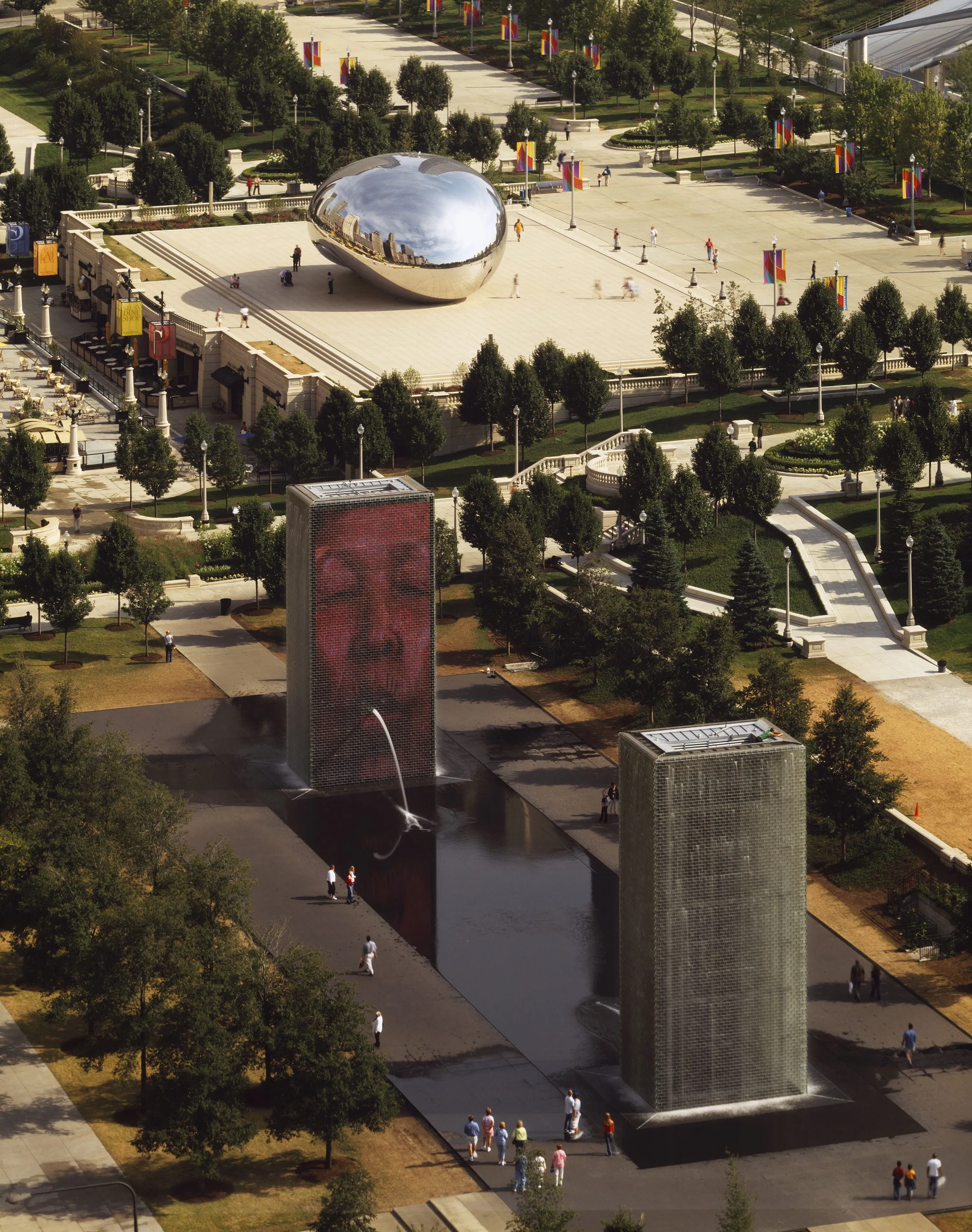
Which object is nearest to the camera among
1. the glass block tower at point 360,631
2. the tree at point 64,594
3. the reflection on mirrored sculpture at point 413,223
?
the glass block tower at point 360,631

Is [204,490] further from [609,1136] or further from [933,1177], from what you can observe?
[933,1177]

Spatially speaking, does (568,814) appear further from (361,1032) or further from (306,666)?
(361,1032)

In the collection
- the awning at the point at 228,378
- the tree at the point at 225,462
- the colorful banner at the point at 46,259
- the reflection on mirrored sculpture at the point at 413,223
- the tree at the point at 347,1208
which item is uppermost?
the reflection on mirrored sculpture at the point at 413,223

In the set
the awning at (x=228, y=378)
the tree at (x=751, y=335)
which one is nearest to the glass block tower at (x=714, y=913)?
the tree at (x=751, y=335)

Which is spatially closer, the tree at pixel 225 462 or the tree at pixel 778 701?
the tree at pixel 778 701

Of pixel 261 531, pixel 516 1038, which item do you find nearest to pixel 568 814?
pixel 516 1038

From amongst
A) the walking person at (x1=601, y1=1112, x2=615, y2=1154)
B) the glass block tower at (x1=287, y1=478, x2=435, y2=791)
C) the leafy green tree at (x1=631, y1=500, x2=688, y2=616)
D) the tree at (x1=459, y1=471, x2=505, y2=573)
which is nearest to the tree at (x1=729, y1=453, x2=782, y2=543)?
the leafy green tree at (x1=631, y1=500, x2=688, y2=616)

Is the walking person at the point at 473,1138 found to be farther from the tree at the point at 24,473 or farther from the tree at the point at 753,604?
the tree at the point at 24,473
